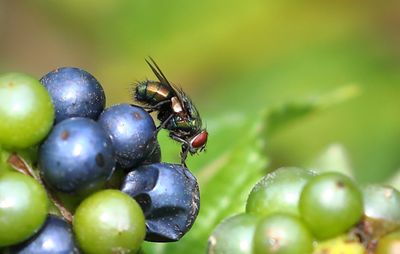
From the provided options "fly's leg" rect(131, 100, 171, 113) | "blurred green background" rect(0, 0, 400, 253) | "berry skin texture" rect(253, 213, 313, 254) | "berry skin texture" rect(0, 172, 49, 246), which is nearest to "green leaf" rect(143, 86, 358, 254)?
"fly's leg" rect(131, 100, 171, 113)

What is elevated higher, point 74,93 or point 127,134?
point 74,93

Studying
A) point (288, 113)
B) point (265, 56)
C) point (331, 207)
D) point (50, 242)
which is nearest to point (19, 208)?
point (50, 242)

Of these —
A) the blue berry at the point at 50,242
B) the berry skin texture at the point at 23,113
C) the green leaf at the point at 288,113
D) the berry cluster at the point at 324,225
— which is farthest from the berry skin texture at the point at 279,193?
the green leaf at the point at 288,113

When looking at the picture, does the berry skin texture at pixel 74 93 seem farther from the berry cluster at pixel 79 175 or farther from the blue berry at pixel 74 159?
the blue berry at pixel 74 159

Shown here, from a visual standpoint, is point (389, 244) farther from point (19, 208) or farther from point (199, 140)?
point (199, 140)

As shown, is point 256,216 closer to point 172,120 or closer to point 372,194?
point 372,194

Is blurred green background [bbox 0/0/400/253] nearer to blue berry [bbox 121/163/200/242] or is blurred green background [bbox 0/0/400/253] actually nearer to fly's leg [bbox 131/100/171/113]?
fly's leg [bbox 131/100/171/113]
